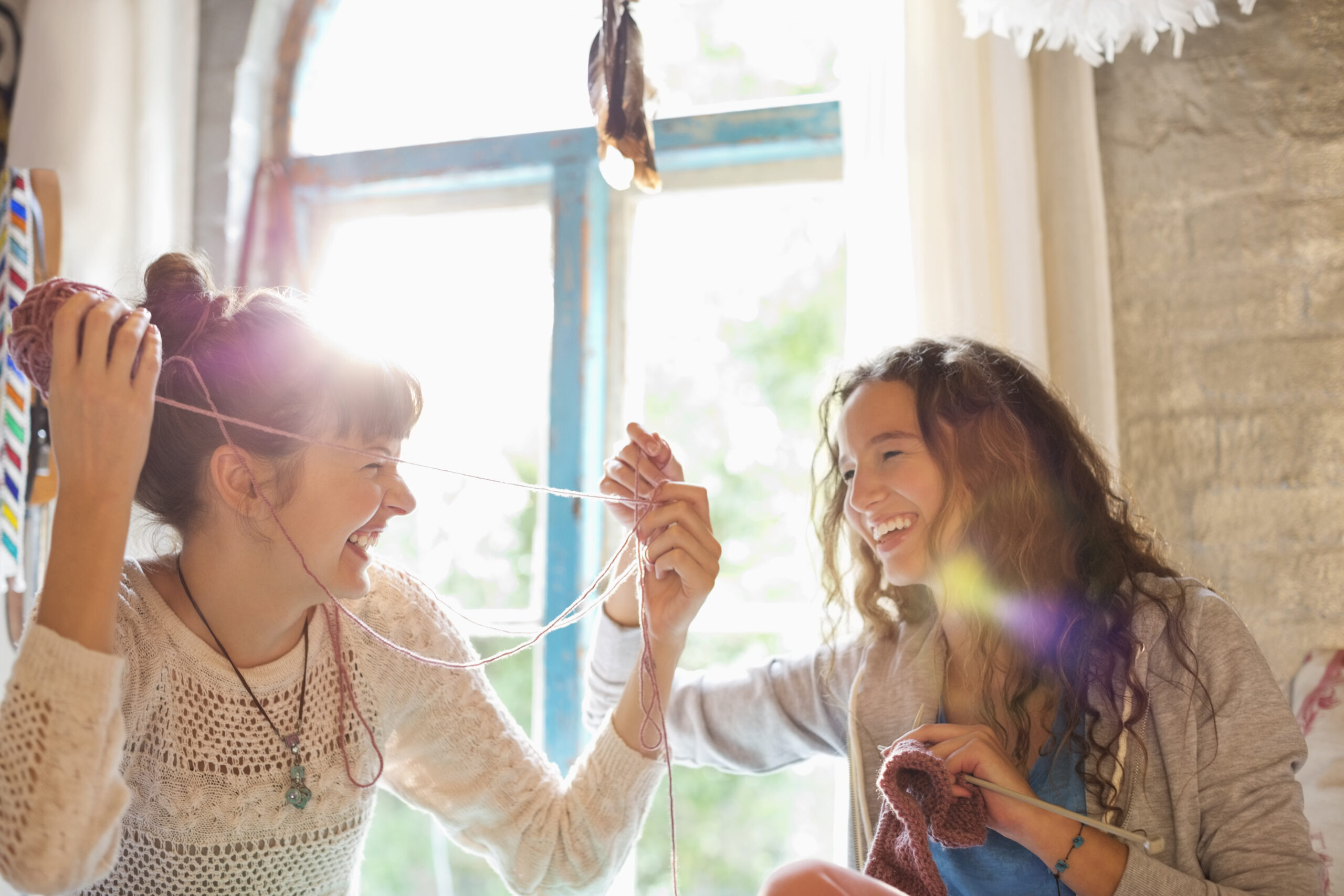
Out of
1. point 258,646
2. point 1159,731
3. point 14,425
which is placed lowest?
point 1159,731

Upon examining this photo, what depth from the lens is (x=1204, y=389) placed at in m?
1.66

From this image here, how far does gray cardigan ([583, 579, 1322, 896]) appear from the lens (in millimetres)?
1090

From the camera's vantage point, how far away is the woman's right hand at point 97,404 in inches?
36.9

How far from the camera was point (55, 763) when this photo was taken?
0.91m

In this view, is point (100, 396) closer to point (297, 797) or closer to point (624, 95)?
point (297, 797)

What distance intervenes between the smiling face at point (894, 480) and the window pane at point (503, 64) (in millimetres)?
973

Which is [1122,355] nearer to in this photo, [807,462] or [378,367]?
[807,462]

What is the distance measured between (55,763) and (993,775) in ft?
3.08

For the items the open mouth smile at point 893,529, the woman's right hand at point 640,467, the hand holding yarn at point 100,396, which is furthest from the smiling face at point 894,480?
the hand holding yarn at point 100,396

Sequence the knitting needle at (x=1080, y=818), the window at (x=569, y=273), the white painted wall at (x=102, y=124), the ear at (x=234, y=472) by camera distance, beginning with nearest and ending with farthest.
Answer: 1. the knitting needle at (x=1080, y=818)
2. the ear at (x=234, y=472)
3. the white painted wall at (x=102, y=124)
4. the window at (x=569, y=273)

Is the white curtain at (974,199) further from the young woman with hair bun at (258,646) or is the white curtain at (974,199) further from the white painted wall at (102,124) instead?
the white painted wall at (102,124)

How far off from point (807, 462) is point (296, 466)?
3.89 feet

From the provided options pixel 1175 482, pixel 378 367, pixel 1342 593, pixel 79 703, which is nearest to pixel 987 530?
pixel 1175 482

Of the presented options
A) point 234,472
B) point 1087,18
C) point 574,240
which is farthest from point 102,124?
point 1087,18
